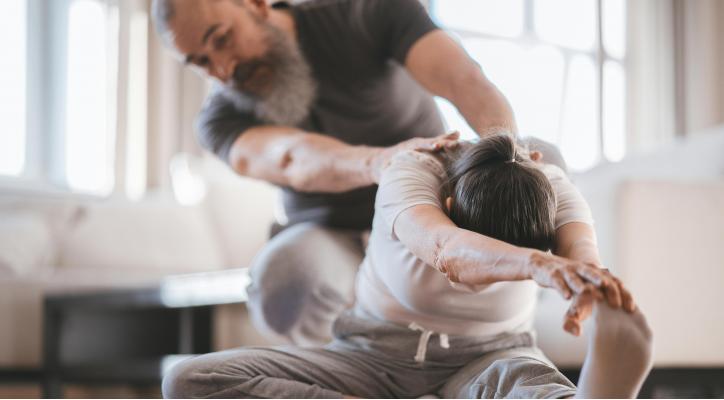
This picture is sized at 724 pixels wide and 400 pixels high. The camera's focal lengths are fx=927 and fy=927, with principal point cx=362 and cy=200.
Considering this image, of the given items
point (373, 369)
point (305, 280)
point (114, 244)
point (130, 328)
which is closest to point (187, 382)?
point (373, 369)

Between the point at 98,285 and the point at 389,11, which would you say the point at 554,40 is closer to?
the point at 389,11

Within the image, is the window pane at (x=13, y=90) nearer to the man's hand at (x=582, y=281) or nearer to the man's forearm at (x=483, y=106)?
the man's forearm at (x=483, y=106)

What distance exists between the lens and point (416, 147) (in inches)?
24.5

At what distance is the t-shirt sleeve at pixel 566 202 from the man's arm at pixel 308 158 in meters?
0.07

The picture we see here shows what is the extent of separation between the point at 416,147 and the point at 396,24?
10.4 inches

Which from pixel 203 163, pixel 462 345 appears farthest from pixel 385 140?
pixel 203 163

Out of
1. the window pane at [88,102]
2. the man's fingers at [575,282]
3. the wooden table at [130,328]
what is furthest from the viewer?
the window pane at [88,102]

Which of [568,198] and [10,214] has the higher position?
[568,198]

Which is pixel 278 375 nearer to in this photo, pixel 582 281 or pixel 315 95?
pixel 582 281

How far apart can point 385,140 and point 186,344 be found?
39.8 inches

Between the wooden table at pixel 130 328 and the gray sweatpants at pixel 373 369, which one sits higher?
the gray sweatpants at pixel 373 369

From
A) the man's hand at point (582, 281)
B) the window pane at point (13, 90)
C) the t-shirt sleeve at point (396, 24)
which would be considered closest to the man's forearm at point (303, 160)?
the t-shirt sleeve at point (396, 24)

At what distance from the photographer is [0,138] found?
2.41 m

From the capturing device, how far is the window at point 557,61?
1.98 ft
